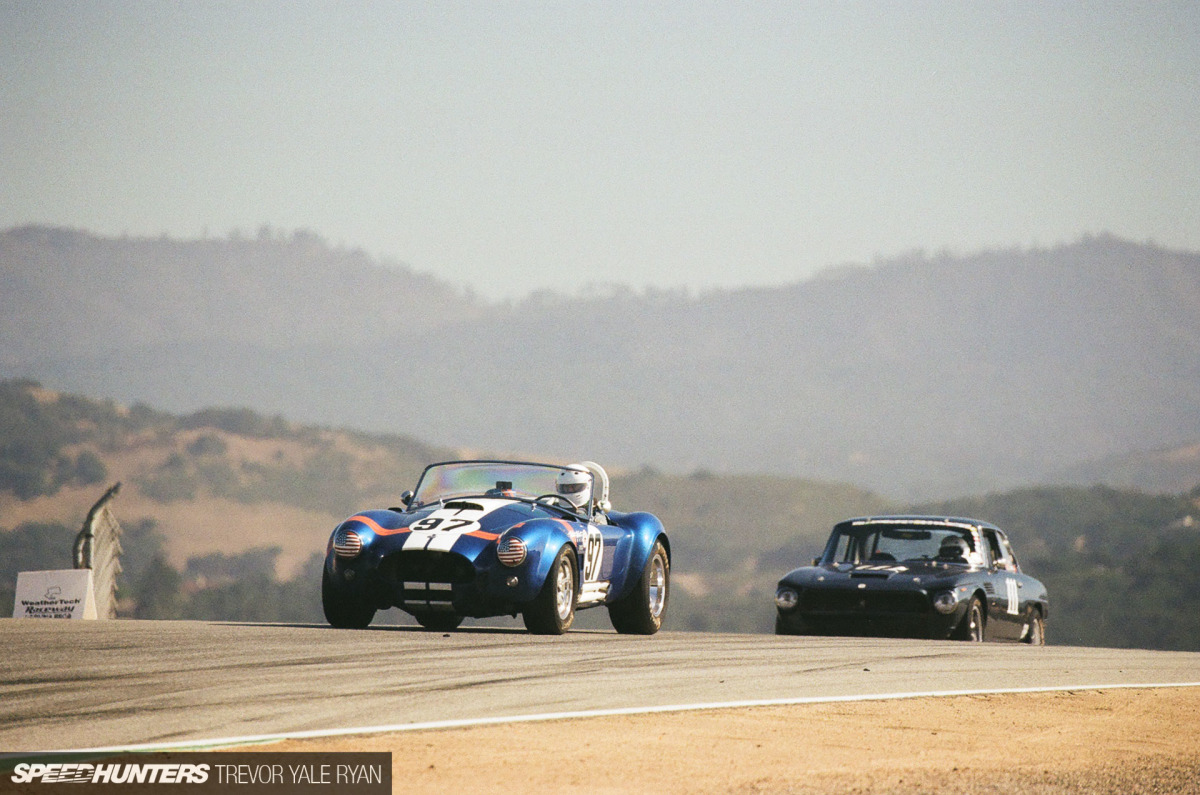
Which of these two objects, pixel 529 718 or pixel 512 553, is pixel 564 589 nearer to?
pixel 512 553

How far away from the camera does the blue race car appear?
13.2 metres

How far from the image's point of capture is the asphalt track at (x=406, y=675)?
8.12 metres

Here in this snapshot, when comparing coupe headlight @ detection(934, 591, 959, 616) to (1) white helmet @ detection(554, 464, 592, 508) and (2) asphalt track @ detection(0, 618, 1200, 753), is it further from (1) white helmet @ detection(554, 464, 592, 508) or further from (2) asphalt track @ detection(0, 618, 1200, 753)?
(1) white helmet @ detection(554, 464, 592, 508)

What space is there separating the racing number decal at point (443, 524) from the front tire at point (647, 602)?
2.06 meters

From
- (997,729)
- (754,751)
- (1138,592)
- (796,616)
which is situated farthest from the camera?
(1138,592)

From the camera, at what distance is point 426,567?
13273mm

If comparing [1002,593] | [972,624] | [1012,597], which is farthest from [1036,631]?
[972,624]

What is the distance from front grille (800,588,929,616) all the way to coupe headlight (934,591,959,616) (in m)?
0.11

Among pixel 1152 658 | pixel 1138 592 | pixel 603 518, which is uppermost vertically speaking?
pixel 603 518

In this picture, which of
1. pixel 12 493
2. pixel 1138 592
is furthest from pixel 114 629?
pixel 12 493

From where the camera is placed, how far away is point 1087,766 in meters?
8.26

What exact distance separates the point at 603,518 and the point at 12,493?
186 m

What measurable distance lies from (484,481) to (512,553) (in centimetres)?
223

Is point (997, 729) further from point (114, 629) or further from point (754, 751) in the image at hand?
point (114, 629)
